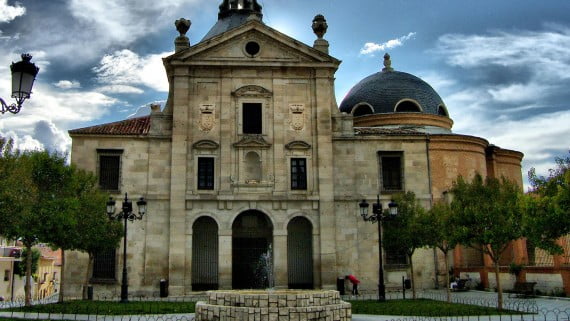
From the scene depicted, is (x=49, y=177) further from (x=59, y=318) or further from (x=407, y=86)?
(x=407, y=86)

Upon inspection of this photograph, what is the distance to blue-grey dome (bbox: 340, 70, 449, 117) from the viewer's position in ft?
138

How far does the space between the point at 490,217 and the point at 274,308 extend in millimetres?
9964

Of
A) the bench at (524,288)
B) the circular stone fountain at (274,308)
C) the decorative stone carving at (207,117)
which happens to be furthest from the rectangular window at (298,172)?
the circular stone fountain at (274,308)

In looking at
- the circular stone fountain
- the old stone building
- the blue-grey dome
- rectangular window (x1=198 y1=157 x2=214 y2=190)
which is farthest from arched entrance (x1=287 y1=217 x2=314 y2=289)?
the circular stone fountain

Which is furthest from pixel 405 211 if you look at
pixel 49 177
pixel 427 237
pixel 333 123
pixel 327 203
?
pixel 49 177

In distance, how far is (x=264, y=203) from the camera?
99.7ft

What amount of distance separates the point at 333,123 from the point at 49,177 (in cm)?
1589

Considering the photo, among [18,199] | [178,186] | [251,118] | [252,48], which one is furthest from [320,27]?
[18,199]

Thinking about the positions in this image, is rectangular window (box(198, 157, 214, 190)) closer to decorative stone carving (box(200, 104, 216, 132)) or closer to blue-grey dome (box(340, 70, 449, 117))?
decorative stone carving (box(200, 104, 216, 132))

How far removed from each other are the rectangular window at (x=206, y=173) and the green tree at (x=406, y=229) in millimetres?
9957

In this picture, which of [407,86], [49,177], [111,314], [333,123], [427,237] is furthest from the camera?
[407,86]

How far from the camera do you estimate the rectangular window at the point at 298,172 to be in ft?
102

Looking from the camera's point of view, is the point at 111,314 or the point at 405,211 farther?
the point at 405,211

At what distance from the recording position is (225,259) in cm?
2955
